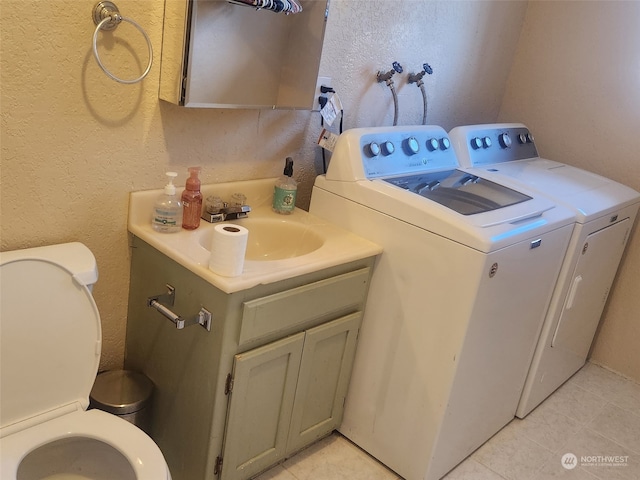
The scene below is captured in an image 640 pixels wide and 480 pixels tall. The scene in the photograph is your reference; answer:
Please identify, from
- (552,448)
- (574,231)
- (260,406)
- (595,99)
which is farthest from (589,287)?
(260,406)

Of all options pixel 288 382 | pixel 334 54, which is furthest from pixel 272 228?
pixel 334 54

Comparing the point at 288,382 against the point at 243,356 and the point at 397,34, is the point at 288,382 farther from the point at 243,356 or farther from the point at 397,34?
the point at 397,34

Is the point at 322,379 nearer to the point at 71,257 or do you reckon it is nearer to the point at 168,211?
the point at 168,211

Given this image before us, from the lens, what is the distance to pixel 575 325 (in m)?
2.49

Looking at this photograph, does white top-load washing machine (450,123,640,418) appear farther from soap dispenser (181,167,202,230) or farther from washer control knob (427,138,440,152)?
soap dispenser (181,167,202,230)

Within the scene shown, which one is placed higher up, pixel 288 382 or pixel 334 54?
pixel 334 54

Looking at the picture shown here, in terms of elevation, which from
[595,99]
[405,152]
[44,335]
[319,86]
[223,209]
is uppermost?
[595,99]

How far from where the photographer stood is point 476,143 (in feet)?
8.04

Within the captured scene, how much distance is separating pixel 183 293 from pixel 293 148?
2.47 feet

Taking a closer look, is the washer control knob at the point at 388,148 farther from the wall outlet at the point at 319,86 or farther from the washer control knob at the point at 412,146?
the wall outlet at the point at 319,86

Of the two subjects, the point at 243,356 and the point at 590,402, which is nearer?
the point at 243,356

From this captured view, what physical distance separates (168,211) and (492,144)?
1.49 meters

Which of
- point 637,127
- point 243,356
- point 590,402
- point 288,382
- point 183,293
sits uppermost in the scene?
point 637,127

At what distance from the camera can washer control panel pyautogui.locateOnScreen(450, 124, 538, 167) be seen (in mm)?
2393
